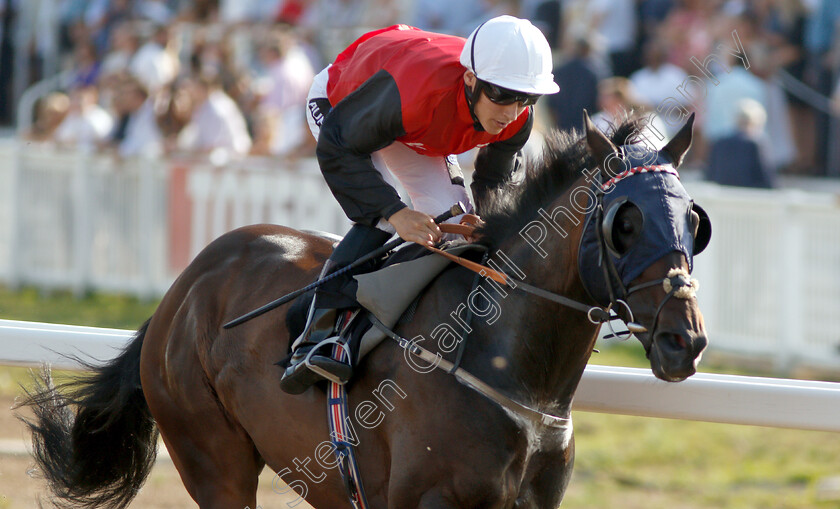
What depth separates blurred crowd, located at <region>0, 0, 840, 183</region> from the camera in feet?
29.2

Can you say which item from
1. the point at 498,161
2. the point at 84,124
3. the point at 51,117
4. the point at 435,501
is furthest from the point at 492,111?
the point at 51,117

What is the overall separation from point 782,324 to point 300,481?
5381 mm

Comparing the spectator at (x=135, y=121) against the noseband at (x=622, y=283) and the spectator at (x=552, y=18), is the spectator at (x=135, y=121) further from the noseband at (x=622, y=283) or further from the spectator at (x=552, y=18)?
the noseband at (x=622, y=283)

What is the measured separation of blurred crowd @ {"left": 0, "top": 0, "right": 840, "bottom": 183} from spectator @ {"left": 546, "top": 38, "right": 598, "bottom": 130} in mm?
12

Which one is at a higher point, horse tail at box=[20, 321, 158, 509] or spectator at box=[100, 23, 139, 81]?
horse tail at box=[20, 321, 158, 509]

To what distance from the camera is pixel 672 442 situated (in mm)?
6727

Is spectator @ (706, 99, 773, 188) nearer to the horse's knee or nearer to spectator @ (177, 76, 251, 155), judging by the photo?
spectator @ (177, 76, 251, 155)

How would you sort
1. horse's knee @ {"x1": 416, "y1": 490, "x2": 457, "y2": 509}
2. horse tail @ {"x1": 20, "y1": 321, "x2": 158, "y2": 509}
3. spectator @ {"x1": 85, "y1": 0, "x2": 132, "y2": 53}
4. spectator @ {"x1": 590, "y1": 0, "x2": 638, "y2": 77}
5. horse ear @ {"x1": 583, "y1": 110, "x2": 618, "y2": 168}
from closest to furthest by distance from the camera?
horse ear @ {"x1": 583, "y1": 110, "x2": 618, "y2": 168} < horse's knee @ {"x1": 416, "y1": 490, "x2": 457, "y2": 509} < horse tail @ {"x1": 20, "y1": 321, "x2": 158, "y2": 509} < spectator @ {"x1": 590, "y1": 0, "x2": 638, "y2": 77} < spectator @ {"x1": 85, "y1": 0, "x2": 132, "y2": 53}

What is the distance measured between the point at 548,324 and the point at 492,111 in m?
0.66

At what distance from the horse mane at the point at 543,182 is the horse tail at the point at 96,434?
161 centimetres

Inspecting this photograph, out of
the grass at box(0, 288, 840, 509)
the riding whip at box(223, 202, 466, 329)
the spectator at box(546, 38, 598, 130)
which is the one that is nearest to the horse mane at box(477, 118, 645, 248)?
the riding whip at box(223, 202, 466, 329)

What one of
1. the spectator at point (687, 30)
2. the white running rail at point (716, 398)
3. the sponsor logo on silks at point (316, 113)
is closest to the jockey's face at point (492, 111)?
the sponsor logo on silks at point (316, 113)

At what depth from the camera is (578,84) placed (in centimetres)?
924

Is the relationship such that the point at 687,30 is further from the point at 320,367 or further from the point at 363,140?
the point at 320,367
